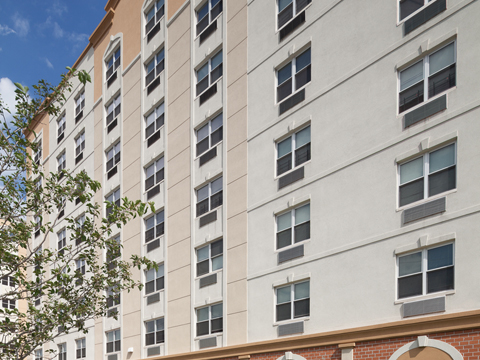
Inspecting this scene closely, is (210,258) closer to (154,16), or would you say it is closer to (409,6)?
(409,6)

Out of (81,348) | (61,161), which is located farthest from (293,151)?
(61,161)

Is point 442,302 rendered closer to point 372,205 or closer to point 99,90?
point 372,205

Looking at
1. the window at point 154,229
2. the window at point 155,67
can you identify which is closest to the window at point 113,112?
the window at point 155,67

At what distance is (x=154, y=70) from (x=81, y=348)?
1803 cm

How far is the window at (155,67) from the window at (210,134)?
6014 mm

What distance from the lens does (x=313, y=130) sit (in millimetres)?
20375

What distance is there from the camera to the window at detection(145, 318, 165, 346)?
27873 mm

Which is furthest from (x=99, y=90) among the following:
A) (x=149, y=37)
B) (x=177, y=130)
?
(x=177, y=130)

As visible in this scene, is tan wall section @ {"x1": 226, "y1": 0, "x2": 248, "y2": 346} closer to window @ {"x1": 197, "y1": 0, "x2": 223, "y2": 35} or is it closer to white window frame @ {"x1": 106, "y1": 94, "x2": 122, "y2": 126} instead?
window @ {"x1": 197, "y1": 0, "x2": 223, "y2": 35}

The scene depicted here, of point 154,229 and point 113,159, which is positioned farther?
point 113,159

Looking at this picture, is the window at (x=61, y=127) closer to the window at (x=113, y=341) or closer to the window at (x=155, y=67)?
the window at (x=155, y=67)

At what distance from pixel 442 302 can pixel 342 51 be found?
30.5ft

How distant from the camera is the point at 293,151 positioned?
21328 mm

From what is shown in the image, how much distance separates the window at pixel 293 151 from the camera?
821 inches
